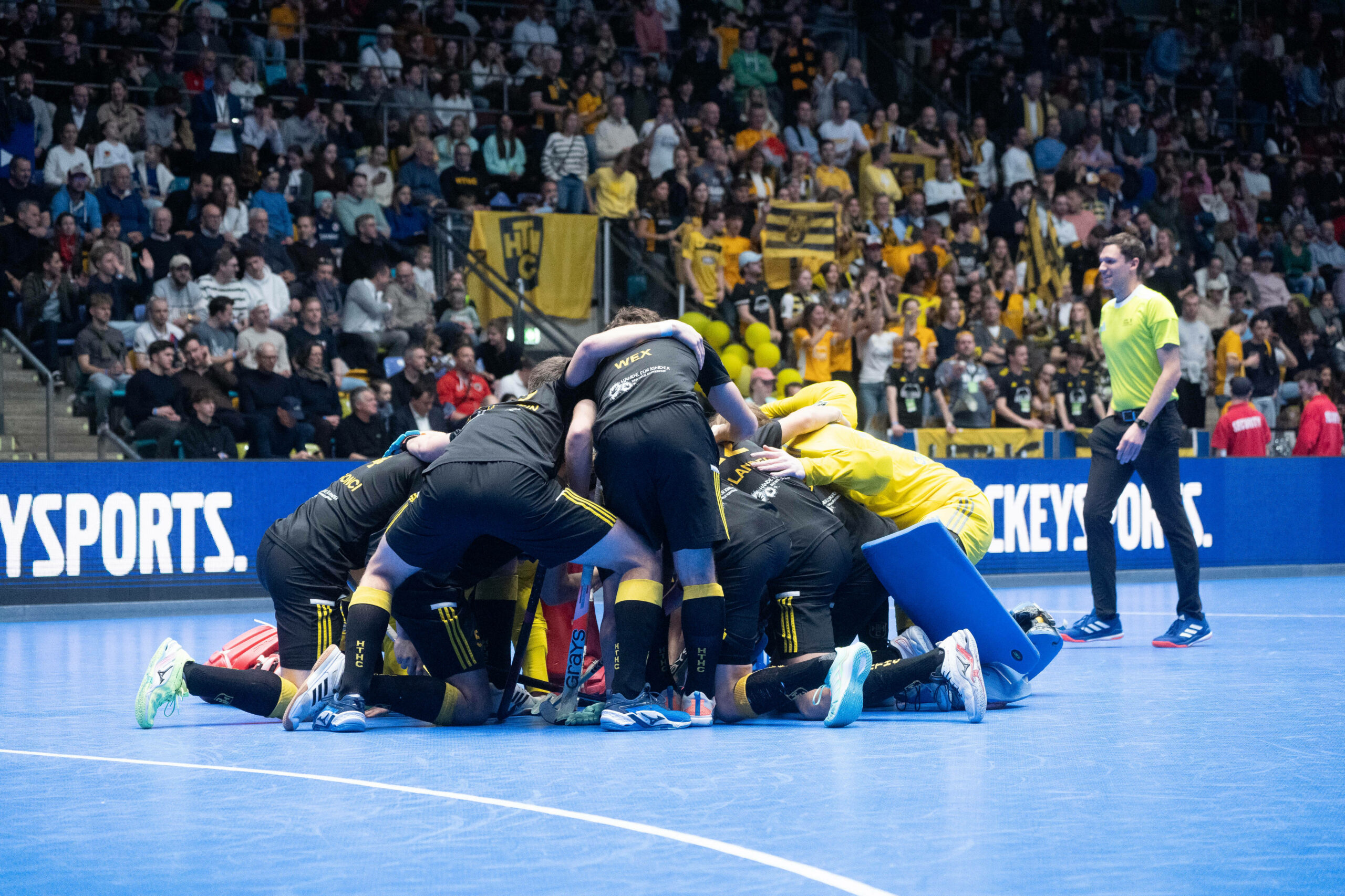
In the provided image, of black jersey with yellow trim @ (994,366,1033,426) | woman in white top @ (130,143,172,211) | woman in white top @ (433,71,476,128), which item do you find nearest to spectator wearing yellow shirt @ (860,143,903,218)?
black jersey with yellow trim @ (994,366,1033,426)

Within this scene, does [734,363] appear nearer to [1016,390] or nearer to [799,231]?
[799,231]

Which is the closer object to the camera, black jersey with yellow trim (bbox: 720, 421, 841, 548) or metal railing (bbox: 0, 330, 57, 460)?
black jersey with yellow trim (bbox: 720, 421, 841, 548)

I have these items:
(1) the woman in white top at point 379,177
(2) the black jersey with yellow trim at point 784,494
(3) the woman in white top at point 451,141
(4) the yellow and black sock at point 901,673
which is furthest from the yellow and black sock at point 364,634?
(3) the woman in white top at point 451,141

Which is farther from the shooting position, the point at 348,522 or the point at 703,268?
the point at 703,268

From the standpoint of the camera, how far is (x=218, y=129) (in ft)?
50.3

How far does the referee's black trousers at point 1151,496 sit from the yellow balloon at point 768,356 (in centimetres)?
715

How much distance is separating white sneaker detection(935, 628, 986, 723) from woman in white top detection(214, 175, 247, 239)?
10428 millimetres

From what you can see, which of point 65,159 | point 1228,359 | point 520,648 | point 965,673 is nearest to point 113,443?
point 65,159

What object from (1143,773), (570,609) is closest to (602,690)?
(570,609)

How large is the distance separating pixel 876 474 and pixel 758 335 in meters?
9.38

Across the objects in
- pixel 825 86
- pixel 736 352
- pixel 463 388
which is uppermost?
pixel 825 86

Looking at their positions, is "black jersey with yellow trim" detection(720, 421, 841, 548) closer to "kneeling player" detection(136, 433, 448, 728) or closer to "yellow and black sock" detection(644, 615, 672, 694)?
"yellow and black sock" detection(644, 615, 672, 694)

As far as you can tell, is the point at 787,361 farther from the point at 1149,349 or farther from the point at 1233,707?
the point at 1233,707

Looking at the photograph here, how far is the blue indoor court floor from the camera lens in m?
3.59
